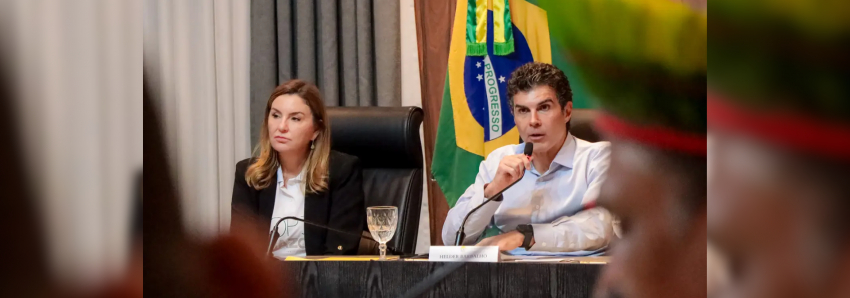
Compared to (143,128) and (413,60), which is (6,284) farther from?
(413,60)

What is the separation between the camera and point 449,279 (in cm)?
21

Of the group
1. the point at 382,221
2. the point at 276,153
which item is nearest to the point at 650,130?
the point at 276,153

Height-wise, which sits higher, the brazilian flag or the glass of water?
the brazilian flag

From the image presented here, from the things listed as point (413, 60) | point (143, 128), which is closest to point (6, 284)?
point (143, 128)

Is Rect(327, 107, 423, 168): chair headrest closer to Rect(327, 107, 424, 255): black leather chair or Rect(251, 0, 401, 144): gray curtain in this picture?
Rect(327, 107, 424, 255): black leather chair

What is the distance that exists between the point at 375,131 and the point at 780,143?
1.58m

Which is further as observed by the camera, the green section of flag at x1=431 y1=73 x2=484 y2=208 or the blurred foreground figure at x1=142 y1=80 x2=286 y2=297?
the green section of flag at x1=431 y1=73 x2=484 y2=208

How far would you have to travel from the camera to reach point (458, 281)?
207mm

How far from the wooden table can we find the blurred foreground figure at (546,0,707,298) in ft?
0.22

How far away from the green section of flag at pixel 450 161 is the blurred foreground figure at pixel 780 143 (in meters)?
1.88

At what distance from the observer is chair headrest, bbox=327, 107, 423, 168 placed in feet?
5.41

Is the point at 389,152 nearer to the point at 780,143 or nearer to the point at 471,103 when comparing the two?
the point at 471,103

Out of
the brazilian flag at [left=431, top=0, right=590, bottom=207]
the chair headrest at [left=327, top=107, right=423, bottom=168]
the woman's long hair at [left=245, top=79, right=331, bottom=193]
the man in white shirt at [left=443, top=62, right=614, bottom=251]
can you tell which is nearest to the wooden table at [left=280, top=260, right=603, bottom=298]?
the woman's long hair at [left=245, top=79, right=331, bottom=193]

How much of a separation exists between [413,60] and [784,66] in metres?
2.27
